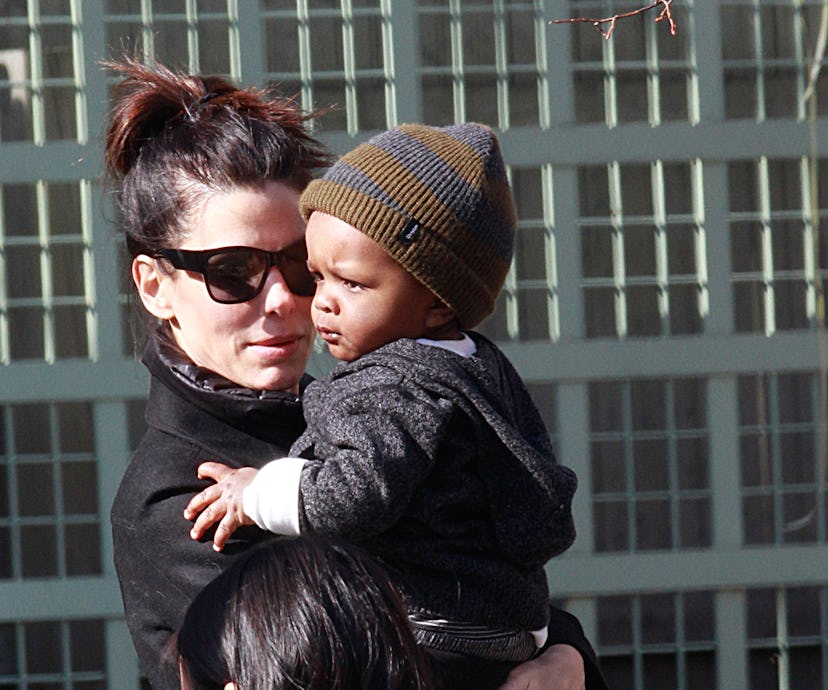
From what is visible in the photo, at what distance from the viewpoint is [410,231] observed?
1.96 m

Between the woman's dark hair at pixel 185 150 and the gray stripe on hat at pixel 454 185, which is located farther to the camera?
the woman's dark hair at pixel 185 150

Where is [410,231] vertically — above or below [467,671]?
above

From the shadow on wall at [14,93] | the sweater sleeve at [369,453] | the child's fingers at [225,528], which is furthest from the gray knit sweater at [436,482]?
the shadow on wall at [14,93]

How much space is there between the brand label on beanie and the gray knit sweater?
14cm

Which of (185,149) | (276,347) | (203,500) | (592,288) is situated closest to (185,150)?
(185,149)

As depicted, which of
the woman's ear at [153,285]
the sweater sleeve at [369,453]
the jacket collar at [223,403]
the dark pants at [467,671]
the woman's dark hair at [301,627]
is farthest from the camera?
the woman's ear at [153,285]

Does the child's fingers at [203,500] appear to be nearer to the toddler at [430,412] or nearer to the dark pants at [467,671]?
the toddler at [430,412]

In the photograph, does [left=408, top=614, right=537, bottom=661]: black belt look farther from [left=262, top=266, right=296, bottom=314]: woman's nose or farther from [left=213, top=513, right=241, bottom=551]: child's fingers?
[left=262, top=266, right=296, bottom=314]: woman's nose

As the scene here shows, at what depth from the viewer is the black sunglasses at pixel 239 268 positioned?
6.79 feet

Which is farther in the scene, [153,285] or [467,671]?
[153,285]

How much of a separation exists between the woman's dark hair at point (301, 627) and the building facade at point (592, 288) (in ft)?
8.15

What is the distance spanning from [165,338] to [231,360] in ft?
0.58

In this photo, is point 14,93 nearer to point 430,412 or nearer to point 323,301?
point 323,301

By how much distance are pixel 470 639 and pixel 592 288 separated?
2222 millimetres
